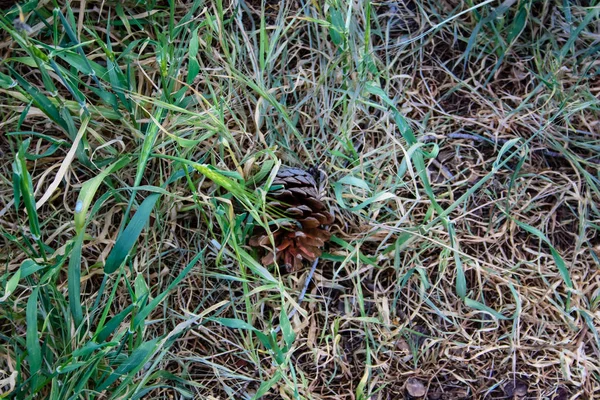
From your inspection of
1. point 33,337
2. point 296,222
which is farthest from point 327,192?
point 33,337

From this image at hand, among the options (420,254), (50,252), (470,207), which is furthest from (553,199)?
(50,252)

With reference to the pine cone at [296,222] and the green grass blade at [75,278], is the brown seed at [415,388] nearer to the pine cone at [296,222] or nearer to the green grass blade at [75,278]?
the pine cone at [296,222]

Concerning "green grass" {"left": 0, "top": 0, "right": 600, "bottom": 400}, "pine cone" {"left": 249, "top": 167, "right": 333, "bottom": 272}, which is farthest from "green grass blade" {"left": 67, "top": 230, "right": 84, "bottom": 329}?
"pine cone" {"left": 249, "top": 167, "right": 333, "bottom": 272}

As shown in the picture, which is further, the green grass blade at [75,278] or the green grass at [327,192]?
the green grass at [327,192]

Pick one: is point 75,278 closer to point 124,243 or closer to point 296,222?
point 124,243

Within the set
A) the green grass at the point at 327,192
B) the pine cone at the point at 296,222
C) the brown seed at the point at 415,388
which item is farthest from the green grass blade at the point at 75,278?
the brown seed at the point at 415,388
